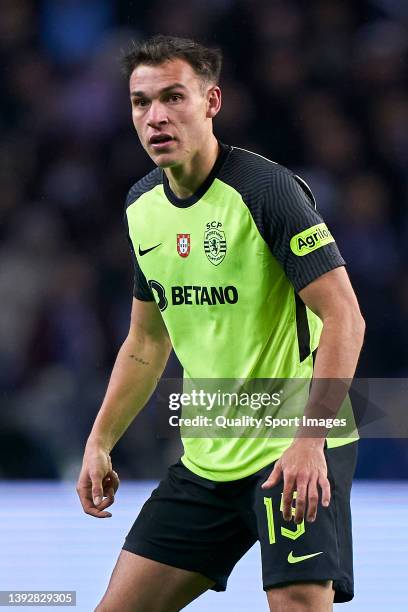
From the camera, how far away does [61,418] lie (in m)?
7.15

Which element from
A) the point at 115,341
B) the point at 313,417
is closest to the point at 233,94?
the point at 115,341

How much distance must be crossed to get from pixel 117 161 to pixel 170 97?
4.43m

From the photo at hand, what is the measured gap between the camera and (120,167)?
781 cm

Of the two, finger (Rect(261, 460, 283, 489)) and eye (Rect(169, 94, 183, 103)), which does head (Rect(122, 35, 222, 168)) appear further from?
finger (Rect(261, 460, 283, 489))

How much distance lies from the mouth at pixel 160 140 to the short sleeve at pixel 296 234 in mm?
304

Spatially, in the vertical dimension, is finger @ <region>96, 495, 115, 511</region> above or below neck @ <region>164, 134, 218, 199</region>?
below

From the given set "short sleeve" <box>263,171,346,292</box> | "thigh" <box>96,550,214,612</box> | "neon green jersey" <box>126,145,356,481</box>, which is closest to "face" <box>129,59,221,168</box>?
"neon green jersey" <box>126,145,356,481</box>

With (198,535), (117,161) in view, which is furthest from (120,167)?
(198,535)

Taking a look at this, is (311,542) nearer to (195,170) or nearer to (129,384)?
(129,384)

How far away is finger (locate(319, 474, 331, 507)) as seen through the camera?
2.91 metres

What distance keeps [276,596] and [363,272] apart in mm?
4552

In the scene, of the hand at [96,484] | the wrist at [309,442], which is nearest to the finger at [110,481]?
the hand at [96,484]

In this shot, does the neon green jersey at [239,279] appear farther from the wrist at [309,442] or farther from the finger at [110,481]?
the wrist at [309,442]

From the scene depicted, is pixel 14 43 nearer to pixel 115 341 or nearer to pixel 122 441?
pixel 115 341
